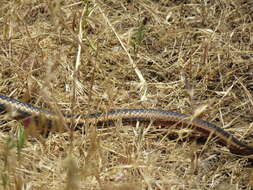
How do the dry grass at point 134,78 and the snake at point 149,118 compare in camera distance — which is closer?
the dry grass at point 134,78

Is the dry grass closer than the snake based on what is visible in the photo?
Yes

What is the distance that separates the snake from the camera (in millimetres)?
2910

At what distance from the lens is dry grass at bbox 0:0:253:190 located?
2.62 m

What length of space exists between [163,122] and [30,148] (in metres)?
0.99

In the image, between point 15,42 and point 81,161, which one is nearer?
point 81,161

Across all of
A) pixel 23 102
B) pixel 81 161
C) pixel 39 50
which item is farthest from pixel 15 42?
pixel 81 161

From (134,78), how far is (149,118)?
22.2 inches

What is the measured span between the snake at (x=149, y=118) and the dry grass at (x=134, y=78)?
71 mm

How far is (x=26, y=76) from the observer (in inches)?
127

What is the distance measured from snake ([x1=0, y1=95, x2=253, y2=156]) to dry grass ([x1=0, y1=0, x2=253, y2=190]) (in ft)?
0.23

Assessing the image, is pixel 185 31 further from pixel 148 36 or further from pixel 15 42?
pixel 15 42

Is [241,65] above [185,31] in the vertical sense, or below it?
below

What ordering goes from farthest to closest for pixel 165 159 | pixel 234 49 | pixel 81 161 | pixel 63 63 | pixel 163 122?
pixel 234 49 → pixel 63 63 → pixel 163 122 → pixel 165 159 → pixel 81 161

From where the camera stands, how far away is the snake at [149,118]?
9.55 ft
